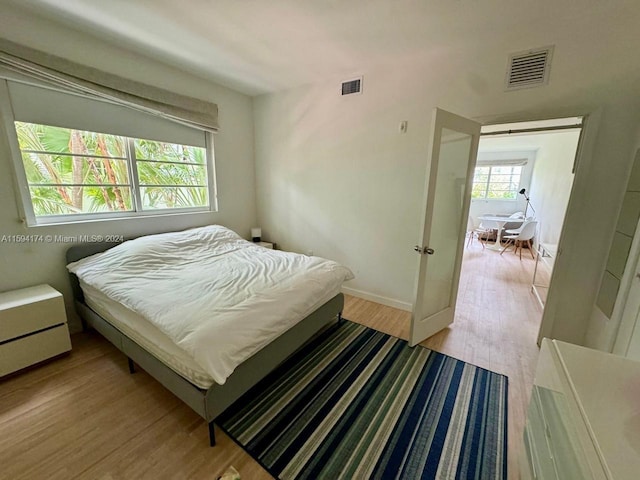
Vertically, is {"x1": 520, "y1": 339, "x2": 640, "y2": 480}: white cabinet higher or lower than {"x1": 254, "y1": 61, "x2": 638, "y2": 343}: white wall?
lower

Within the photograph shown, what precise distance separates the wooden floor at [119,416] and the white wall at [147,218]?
28.4 inches

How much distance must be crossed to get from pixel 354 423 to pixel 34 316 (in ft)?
7.80

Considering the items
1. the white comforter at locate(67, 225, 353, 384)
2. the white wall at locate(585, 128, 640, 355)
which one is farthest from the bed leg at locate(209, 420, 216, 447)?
the white wall at locate(585, 128, 640, 355)

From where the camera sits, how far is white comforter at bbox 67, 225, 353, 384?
55.6 inches

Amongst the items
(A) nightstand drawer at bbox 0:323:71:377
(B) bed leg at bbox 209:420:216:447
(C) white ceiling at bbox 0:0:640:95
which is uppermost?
(C) white ceiling at bbox 0:0:640:95

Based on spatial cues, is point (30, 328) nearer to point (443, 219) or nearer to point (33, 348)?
point (33, 348)

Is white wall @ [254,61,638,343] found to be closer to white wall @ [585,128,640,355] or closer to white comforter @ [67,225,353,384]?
white wall @ [585,128,640,355]

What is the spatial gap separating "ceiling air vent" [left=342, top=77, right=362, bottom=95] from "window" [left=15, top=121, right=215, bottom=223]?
1.90 m

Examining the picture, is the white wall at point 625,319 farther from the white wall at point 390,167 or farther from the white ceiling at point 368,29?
the white ceiling at point 368,29

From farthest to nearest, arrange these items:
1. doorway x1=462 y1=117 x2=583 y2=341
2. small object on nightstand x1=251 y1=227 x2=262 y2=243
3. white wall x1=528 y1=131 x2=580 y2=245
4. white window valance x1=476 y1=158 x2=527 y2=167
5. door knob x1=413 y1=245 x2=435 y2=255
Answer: white window valance x1=476 y1=158 x2=527 y2=167
white wall x1=528 y1=131 x2=580 y2=245
small object on nightstand x1=251 y1=227 x2=262 y2=243
doorway x1=462 y1=117 x2=583 y2=341
door knob x1=413 y1=245 x2=435 y2=255

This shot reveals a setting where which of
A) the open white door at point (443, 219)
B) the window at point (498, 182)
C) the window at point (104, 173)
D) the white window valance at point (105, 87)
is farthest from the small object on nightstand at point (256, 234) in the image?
the window at point (498, 182)

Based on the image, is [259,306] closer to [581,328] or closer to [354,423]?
[354,423]

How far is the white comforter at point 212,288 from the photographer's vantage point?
1.41 m

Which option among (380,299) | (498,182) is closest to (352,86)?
(380,299)
